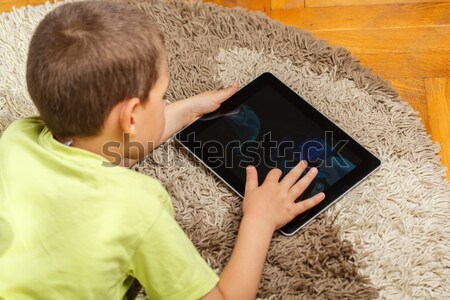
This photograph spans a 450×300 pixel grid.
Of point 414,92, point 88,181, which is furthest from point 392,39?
point 88,181

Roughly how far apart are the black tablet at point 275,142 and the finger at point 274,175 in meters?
0.02

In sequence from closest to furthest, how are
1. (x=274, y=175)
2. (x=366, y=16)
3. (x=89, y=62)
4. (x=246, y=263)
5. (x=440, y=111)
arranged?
(x=89, y=62) < (x=246, y=263) < (x=274, y=175) < (x=440, y=111) < (x=366, y=16)

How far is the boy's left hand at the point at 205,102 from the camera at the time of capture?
1.06m

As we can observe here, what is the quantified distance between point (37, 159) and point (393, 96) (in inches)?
27.0

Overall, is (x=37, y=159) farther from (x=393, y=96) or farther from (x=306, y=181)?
(x=393, y=96)

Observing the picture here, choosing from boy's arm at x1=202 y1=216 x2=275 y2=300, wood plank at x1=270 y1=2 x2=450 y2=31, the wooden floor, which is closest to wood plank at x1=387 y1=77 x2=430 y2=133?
the wooden floor

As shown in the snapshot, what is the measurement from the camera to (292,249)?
38.4 inches

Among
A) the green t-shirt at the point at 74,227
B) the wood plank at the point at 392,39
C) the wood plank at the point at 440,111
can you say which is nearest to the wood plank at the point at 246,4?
the wood plank at the point at 392,39

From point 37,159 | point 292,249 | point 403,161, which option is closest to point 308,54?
point 403,161

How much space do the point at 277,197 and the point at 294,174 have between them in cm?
6

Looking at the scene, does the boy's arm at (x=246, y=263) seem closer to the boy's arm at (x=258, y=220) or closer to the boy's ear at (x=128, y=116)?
the boy's arm at (x=258, y=220)

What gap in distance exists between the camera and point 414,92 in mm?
1144

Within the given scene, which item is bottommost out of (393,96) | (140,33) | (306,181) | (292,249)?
(292,249)

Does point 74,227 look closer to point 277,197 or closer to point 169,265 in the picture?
point 169,265
